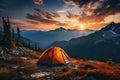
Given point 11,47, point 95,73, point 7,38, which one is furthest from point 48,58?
point 7,38

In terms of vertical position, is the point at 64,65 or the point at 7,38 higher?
the point at 7,38

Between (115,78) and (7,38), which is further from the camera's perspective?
(7,38)

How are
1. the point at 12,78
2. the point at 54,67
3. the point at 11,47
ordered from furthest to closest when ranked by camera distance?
the point at 11,47
the point at 54,67
the point at 12,78

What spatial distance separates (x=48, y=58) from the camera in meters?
35.3

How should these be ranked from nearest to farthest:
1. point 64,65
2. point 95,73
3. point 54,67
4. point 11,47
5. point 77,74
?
point 95,73, point 77,74, point 54,67, point 64,65, point 11,47

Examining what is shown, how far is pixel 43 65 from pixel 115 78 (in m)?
15.4

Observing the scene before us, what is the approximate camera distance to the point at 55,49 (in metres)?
36.5

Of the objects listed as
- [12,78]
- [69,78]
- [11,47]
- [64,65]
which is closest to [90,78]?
[69,78]

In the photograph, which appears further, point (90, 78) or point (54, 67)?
point (54, 67)

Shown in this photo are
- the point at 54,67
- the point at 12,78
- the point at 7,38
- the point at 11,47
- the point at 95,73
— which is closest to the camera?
the point at 12,78

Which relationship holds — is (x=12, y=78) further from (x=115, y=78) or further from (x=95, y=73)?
(x=115, y=78)

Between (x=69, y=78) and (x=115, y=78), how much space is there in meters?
5.72

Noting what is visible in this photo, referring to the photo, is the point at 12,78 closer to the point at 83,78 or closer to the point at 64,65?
the point at 83,78

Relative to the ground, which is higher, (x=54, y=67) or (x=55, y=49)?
(x=55, y=49)
